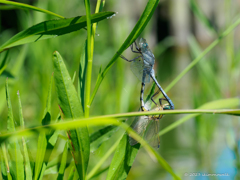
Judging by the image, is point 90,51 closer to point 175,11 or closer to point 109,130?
point 109,130

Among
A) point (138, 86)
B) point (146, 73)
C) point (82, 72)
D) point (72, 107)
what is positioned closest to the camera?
point (72, 107)

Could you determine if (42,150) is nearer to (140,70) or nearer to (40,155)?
(40,155)

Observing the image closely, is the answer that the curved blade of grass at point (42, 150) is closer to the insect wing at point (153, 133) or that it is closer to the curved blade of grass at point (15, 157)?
the curved blade of grass at point (15, 157)

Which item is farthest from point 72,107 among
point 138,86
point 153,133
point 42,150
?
point 138,86

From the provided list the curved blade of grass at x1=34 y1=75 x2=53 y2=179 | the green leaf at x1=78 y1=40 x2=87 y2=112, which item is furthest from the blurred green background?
the curved blade of grass at x1=34 y1=75 x2=53 y2=179

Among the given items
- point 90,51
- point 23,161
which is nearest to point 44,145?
point 23,161

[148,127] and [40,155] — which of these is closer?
[40,155]

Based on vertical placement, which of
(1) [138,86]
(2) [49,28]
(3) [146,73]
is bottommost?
(1) [138,86]
